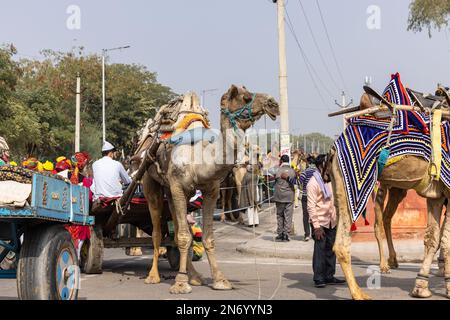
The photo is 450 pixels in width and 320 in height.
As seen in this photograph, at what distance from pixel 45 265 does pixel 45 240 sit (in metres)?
0.28

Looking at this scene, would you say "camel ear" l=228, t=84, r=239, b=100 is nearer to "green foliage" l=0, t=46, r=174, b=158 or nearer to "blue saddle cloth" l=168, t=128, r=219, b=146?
"blue saddle cloth" l=168, t=128, r=219, b=146

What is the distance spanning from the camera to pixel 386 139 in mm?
8445

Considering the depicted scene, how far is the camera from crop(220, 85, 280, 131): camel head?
9.26 meters

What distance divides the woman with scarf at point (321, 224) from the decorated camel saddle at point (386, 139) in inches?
62.7

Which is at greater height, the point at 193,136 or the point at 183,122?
the point at 183,122

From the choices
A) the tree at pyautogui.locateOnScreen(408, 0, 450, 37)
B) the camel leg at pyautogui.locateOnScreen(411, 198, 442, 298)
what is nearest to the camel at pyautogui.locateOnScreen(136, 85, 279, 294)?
the camel leg at pyautogui.locateOnScreen(411, 198, 442, 298)

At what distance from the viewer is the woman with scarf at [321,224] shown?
394 inches

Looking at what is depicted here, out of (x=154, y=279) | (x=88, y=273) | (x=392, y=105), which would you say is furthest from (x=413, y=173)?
(x=88, y=273)

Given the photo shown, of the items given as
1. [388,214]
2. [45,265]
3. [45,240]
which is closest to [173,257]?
[388,214]

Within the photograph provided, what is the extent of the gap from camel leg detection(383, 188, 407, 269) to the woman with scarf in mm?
1406

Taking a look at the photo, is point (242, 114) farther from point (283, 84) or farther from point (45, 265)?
point (283, 84)

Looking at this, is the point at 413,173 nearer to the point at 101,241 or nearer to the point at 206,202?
the point at 206,202

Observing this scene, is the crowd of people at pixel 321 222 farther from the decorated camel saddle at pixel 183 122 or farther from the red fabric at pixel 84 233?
the red fabric at pixel 84 233
